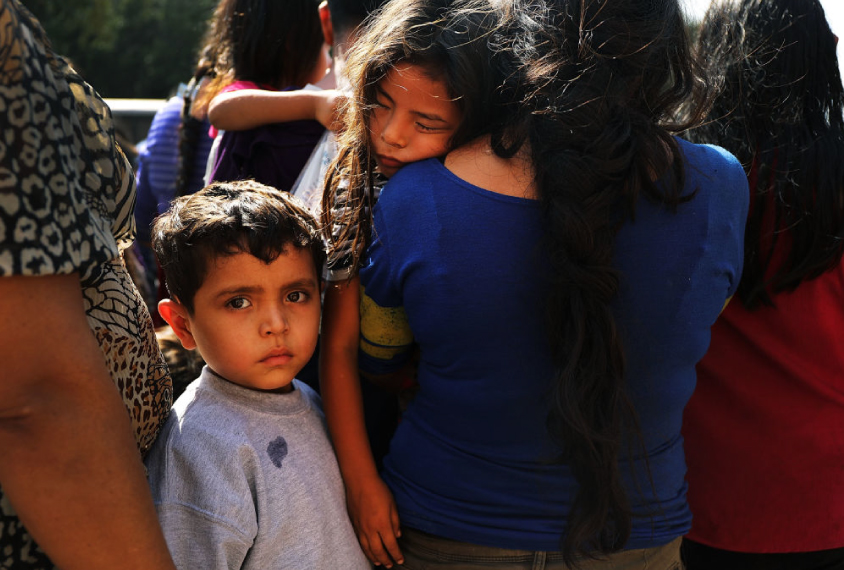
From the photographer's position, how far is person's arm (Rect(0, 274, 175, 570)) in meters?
0.93

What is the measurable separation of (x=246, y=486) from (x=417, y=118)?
0.79m

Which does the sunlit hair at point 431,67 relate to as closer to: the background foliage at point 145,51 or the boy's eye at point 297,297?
the boy's eye at point 297,297

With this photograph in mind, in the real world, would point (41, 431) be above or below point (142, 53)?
above

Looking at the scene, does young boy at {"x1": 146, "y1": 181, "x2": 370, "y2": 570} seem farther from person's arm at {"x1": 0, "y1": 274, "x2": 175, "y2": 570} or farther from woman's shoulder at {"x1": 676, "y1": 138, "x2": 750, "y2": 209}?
woman's shoulder at {"x1": 676, "y1": 138, "x2": 750, "y2": 209}

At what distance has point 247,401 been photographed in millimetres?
1640

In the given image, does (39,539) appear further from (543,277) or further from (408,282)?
(543,277)

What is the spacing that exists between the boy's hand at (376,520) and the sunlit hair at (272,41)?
1410 mm

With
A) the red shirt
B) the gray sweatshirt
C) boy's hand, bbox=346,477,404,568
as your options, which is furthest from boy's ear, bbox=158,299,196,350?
the red shirt

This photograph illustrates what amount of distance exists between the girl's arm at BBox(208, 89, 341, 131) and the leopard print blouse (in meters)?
0.97

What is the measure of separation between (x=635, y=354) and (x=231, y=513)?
794mm

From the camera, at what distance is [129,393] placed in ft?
4.44

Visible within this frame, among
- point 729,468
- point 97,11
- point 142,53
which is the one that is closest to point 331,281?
point 729,468

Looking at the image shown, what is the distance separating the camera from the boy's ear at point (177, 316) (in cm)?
173

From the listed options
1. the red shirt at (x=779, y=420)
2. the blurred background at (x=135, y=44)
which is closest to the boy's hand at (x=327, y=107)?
the red shirt at (x=779, y=420)
